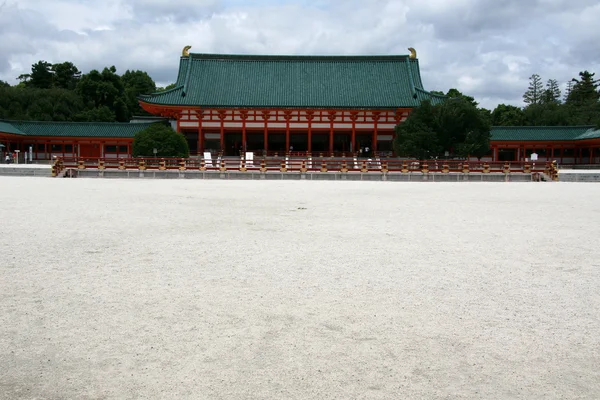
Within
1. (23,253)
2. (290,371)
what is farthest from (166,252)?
(290,371)

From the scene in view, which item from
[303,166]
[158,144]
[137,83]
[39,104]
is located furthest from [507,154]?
[137,83]

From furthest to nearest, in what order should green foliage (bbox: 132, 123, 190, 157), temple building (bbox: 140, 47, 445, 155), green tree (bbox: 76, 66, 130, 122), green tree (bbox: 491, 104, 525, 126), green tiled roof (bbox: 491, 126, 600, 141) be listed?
green tree (bbox: 491, 104, 525, 126) < green tree (bbox: 76, 66, 130, 122) < green tiled roof (bbox: 491, 126, 600, 141) < temple building (bbox: 140, 47, 445, 155) < green foliage (bbox: 132, 123, 190, 157)

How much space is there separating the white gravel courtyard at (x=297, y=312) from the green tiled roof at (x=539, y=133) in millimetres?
36867

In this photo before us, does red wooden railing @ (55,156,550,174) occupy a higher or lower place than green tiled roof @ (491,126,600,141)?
lower

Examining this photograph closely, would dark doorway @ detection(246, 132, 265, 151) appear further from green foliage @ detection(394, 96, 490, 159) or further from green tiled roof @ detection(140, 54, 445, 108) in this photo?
green foliage @ detection(394, 96, 490, 159)

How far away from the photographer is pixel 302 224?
10.1 m

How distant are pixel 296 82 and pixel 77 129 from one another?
18632 mm

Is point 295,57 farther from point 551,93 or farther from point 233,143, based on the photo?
point 551,93

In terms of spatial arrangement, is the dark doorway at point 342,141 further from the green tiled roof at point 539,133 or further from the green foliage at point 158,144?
the green foliage at point 158,144

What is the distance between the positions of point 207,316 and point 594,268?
16.3ft

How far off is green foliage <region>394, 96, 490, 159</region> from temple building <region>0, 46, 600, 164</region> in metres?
6.09

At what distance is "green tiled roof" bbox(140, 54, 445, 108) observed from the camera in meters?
39.4

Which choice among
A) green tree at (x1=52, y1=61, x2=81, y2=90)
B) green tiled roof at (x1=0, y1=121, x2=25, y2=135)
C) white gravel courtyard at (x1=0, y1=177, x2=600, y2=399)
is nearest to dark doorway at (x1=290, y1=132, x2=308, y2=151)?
green tiled roof at (x1=0, y1=121, x2=25, y2=135)

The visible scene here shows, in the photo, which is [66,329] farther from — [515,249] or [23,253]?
[515,249]
